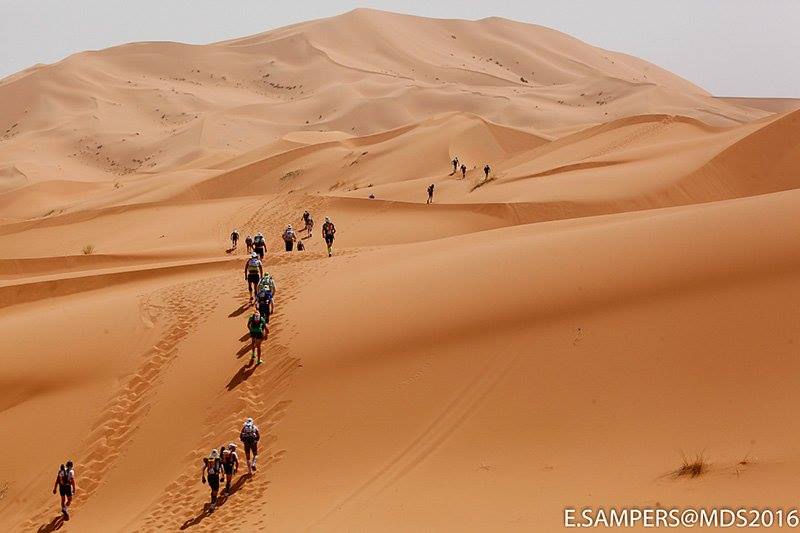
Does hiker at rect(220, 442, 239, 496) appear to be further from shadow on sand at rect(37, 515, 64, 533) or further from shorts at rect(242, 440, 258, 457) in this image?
shadow on sand at rect(37, 515, 64, 533)

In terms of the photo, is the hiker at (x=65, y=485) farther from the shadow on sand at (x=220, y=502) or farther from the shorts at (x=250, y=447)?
the shorts at (x=250, y=447)

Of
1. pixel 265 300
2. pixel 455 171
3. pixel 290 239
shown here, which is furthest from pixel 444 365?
pixel 455 171

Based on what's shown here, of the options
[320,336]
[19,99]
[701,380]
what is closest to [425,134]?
[320,336]

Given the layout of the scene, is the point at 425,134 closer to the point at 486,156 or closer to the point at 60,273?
the point at 486,156

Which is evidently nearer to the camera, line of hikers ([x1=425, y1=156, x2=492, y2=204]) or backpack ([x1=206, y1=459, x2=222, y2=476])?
backpack ([x1=206, y1=459, x2=222, y2=476])

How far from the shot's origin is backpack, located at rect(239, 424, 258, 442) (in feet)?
30.2

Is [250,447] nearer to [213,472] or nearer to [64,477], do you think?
[213,472]

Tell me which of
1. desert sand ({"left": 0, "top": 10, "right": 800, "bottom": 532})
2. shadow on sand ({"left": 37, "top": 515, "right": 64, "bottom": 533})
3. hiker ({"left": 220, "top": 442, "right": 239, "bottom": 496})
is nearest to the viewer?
desert sand ({"left": 0, "top": 10, "right": 800, "bottom": 532})

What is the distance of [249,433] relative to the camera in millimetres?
9211

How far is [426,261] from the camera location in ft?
45.8

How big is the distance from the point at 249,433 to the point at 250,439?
72 millimetres

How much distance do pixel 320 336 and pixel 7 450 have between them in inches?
181

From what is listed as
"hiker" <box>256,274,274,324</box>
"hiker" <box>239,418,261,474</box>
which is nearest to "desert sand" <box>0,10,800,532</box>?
"hiker" <box>239,418,261,474</box>

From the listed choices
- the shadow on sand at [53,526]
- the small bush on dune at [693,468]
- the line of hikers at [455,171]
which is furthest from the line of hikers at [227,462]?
the line of hikers at [455,171]
